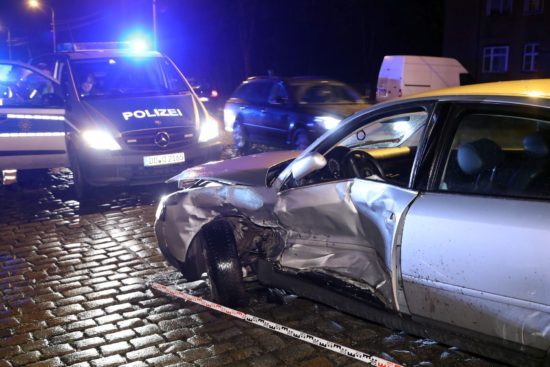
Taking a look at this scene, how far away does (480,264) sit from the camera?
2.74 metres

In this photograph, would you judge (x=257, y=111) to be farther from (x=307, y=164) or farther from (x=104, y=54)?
(x=307, y=164)

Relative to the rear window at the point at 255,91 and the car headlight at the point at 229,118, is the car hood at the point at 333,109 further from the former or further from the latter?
the car headlight at the point at 229,118

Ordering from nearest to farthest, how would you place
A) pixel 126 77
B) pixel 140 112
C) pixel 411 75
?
pixel 140 112 → pixel 126 77 → pixel 411 75

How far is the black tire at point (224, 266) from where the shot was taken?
4195 mm

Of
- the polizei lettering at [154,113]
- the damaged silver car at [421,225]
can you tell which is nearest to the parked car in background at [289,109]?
the polizei lettering at [154,113]

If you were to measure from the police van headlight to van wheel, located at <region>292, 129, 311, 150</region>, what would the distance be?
91.6 inches

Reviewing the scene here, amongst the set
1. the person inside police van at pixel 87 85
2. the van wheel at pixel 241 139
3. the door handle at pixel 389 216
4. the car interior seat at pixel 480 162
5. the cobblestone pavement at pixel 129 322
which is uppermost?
the person inside police van at pixel 87 85

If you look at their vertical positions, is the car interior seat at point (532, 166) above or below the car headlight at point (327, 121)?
above

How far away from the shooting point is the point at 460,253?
2.82m

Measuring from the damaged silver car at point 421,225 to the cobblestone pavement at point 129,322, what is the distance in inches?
14.1

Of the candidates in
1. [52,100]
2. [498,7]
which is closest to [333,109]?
[52,100]

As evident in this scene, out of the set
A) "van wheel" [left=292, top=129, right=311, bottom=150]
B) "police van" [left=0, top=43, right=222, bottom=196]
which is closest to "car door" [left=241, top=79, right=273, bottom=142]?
"van wheel" [left=292, top=129, right=311, bottom=150]

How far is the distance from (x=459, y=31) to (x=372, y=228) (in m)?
35.8

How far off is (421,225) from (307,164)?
0.91 metres
